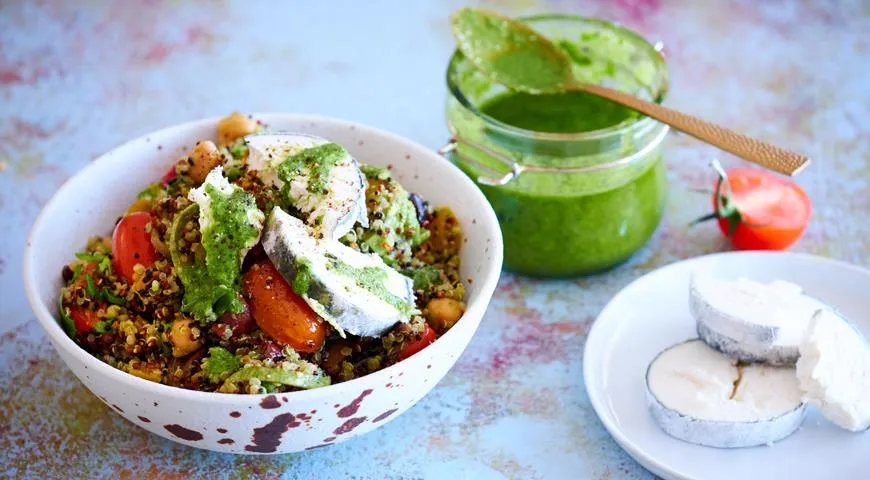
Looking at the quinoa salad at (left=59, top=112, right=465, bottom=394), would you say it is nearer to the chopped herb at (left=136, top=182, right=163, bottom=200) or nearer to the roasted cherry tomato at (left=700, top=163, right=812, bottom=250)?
the chopped herb at (left=136, top=182, right=163, bottom=200)

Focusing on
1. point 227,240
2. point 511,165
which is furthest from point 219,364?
point 511,165

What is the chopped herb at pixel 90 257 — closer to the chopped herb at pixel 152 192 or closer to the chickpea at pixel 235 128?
the chopped herb at pixel 152 192

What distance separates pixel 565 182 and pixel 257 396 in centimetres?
112

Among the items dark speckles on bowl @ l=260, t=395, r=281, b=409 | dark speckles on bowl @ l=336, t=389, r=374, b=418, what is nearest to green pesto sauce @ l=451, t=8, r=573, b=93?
dark speckles on bowl @ l=336, t=389, r=374, b=418

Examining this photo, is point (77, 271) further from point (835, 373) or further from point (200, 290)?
point (835, 373)

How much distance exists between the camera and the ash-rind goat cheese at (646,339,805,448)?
86.4 inches

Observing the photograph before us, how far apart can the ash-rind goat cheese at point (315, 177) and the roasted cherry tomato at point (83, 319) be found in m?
0.48

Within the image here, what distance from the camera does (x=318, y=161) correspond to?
222 centimetres

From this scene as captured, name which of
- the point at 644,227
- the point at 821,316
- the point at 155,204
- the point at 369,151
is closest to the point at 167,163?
the point at 155,204

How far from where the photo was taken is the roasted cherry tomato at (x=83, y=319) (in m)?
2.16

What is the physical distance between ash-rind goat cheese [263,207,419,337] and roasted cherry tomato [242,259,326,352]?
0.03 metres

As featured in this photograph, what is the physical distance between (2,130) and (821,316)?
261cm

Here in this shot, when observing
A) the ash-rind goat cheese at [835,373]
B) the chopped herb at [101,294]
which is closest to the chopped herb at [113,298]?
the chopped herb at [101,294]

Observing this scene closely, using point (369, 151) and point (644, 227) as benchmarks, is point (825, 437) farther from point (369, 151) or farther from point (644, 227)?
point (369, 151)
